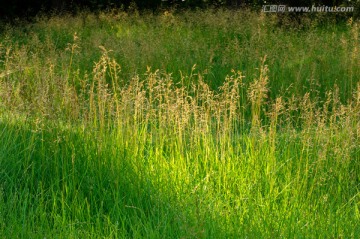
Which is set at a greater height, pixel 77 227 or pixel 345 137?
pixel 345 137

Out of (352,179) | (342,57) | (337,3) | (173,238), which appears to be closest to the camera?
(173,238)

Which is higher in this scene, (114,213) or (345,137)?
(345,137)

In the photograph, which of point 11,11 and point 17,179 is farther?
point 11,11

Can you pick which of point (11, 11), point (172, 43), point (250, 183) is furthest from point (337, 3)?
point (250, 183)

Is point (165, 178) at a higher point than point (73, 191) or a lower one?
higher

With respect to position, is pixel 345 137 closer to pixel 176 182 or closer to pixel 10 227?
pixel 176 182

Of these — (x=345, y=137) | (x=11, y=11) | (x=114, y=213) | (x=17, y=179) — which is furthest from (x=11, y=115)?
(x=11, y=11)

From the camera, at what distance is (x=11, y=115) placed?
479cm

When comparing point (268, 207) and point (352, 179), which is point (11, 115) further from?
point (352, 179)

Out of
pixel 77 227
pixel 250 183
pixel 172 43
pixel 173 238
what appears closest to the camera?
pixel 173 238

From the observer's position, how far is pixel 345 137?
4.69m

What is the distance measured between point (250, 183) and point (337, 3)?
1275cm

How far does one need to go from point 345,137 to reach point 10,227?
265 cm

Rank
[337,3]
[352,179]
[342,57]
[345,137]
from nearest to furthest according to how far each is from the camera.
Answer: [352,179] → [345,137] → [342,57] → [337,3]
